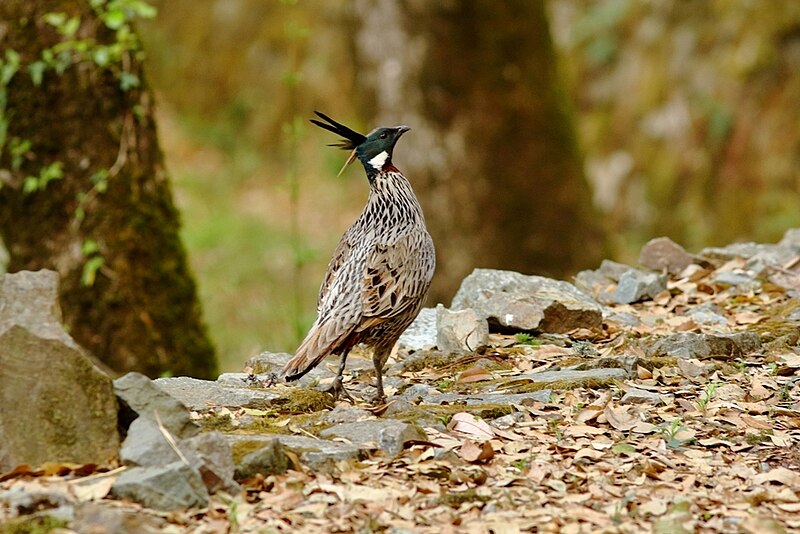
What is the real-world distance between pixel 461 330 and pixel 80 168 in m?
3.36

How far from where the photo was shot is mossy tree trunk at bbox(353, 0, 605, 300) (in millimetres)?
10297

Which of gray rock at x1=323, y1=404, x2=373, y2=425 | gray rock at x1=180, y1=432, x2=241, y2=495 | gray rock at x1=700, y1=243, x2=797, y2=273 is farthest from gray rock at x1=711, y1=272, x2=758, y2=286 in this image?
gray rock at x1=180, y1=432, x2=241, y2=495

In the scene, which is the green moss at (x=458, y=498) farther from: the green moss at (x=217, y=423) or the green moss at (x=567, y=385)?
the green moss at (x=567, y=385)

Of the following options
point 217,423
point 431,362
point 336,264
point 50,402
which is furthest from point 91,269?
point 50,402

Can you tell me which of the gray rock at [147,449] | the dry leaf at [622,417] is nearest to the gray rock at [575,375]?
the dry leaf at [622,417]

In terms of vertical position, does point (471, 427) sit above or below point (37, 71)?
below

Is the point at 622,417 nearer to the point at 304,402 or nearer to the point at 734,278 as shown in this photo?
the point at 304,402

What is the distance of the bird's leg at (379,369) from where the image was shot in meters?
5.25

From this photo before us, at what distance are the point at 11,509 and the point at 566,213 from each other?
7.55 m

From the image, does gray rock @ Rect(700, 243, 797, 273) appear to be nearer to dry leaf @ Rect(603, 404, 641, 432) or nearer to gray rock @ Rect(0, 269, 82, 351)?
dry leaf @ Rect(603, 404, 641, 432)

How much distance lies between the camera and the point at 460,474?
13.8ft

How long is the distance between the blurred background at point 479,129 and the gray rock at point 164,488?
4119 millimetres

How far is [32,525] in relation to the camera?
3488mm

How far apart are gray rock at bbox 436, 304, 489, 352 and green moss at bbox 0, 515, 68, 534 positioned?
9.30ft
